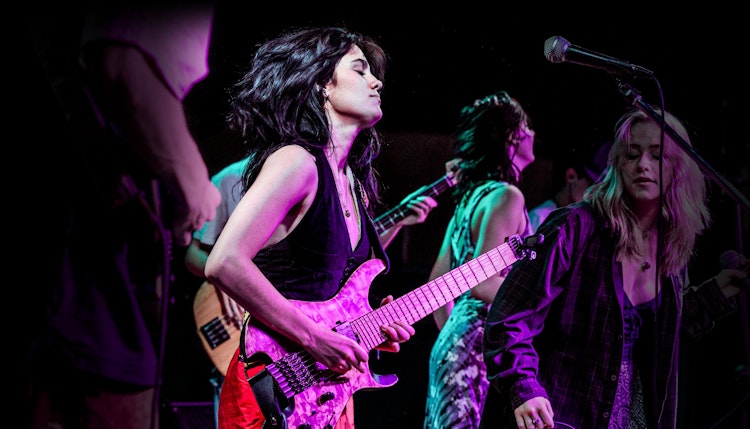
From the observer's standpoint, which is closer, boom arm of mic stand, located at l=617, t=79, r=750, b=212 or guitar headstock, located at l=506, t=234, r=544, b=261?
boom arm of mic stand, located at l=617, t=79, r=750, b=212

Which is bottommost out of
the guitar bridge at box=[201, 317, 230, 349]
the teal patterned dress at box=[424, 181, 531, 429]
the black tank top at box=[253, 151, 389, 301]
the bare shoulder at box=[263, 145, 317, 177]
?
the teal patterned dress at box=[424, 181, 531, 429]

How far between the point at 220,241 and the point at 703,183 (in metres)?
1.94

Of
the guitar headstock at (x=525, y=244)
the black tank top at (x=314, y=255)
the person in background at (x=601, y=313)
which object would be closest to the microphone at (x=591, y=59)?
the person in background at (x=601, y=313)

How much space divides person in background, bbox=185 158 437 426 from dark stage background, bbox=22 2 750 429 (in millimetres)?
158

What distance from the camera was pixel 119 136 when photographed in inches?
64.9

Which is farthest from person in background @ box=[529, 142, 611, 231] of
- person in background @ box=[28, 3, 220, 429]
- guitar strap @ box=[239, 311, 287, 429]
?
person in background @ box=[28, 3, 220, 429]

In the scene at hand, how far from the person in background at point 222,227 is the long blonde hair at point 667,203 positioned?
3.23ft

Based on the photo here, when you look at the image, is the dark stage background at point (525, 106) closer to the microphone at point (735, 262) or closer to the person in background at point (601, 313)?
the microphone at point (735, 262)

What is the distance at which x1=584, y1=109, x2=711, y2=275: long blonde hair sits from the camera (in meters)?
2.59

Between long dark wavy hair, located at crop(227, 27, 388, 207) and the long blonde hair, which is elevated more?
long dark wavy hair, located at crop(227, 27, 388, 207)

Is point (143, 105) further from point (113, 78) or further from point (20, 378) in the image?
point (20, 378)

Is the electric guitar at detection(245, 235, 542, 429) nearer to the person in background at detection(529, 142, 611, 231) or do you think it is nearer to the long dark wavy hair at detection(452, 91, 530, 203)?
the long dark wavy hair at detection(452, 91, 530, 203)

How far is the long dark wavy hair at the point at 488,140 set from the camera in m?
3.50

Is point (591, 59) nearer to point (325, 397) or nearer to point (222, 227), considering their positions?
point (325, 397)
